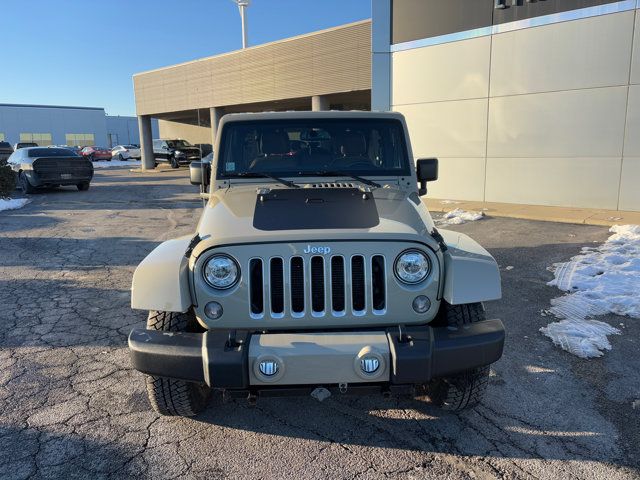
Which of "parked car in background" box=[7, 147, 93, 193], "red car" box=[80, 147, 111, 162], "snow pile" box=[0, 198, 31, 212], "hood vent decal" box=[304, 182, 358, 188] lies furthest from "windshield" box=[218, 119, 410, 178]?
"red car" box=[80, 147, 111, 162]

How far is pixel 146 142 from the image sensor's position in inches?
1181

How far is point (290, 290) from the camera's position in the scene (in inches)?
103

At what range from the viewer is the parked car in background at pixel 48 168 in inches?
608

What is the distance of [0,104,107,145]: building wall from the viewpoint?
197ft

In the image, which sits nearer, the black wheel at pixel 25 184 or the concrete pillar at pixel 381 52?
the concrete pillar at pixel 381 52

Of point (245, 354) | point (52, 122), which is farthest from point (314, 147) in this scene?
point (52, 122)

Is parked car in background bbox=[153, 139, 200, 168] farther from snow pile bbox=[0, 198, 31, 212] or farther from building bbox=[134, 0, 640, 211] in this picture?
building bbox=[134, 0, 640, 211]

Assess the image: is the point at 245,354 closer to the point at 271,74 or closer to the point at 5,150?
the point at 271,74

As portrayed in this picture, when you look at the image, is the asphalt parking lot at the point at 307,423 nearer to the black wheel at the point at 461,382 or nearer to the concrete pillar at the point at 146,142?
the black wheel at the point at 461,382

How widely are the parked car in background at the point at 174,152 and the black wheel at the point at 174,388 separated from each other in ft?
89.8

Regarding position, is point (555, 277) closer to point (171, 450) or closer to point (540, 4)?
point (171, 450)

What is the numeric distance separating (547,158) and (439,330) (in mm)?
9914

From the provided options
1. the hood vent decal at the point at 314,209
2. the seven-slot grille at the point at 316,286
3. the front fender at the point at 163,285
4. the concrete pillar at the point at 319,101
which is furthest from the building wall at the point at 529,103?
the front fender at the point at 163,285

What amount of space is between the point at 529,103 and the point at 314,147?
9077mm
